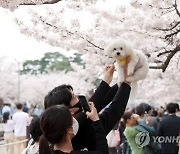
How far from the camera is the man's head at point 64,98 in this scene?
3209 mm

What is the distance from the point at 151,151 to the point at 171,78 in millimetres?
11605

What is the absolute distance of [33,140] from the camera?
14.1 feet

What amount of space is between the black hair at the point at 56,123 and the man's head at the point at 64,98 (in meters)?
0.30

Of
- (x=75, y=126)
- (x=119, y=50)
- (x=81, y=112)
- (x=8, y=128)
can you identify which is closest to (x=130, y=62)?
(x=119, y=50)

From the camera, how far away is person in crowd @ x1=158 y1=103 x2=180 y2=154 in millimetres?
7270

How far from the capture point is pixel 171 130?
7.27 m

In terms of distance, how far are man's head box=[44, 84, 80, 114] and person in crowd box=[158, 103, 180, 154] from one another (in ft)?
13.9

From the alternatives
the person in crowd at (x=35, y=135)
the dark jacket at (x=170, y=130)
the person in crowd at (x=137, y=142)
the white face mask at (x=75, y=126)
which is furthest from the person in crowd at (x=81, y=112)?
the dark jacket at (x=170, y=130)

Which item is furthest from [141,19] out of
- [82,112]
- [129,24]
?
→ [82,112]

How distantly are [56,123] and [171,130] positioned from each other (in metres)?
4.70

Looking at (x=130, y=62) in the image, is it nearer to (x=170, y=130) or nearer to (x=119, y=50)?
(x=119, y=50)

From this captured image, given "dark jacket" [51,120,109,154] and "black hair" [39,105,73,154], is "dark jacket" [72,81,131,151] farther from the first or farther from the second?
"black hair" [39,105,73,154]

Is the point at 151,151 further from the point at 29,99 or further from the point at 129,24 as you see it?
the point at 29,99

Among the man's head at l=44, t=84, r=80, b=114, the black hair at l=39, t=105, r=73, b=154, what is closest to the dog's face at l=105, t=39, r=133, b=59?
the man's head at l=44, t=84, r=80, b=114
